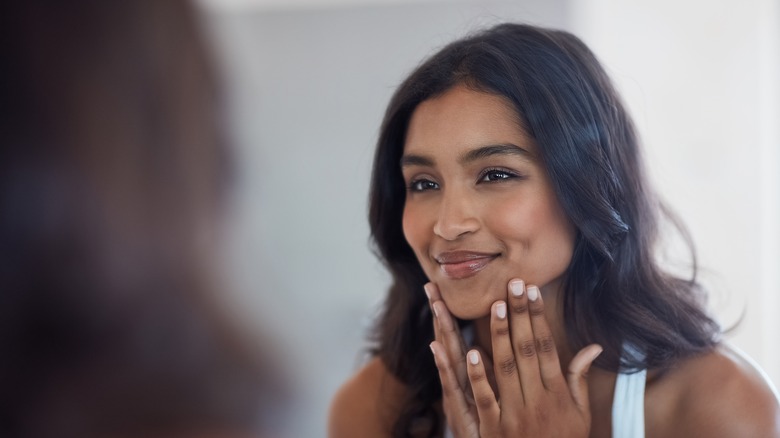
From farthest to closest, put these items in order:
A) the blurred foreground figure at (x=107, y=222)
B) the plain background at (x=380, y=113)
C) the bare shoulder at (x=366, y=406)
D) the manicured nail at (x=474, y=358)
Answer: the plain background at (x=380, y=113) < the bare shoulder at (x=366, y=406) < the manicured nail at (x=474, y=358) < the blurred foreground figure at (x=107, y=222)

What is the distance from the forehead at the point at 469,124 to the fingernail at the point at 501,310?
0.23 metres

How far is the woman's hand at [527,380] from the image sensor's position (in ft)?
3.34

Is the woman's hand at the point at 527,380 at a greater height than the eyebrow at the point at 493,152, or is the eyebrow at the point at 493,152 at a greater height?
the eyebrow at the point at 493,152

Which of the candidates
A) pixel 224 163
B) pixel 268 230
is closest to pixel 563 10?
pixel 268 230

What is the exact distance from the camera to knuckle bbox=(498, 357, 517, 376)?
3.40 ft

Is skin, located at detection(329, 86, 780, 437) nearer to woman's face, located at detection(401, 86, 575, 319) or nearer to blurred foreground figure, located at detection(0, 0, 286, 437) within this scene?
woman's face, located at detection(401, 86, 575, 319)

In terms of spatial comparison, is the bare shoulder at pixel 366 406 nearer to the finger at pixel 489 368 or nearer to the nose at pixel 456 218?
the finger at pixel 489 368

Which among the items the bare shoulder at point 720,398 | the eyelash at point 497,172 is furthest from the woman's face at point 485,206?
the bare shoulder at point 720,398

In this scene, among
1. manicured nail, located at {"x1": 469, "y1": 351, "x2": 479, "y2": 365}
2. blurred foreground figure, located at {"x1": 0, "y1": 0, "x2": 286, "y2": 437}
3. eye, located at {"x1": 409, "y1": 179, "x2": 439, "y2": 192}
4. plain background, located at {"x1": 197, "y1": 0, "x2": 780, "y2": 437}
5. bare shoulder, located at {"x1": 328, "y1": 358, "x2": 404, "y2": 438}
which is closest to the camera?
blurred foreground figure, located at {"x1": 0, "y1": 0, "x2": 286, "y2": 437}

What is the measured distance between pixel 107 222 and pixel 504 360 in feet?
2.46

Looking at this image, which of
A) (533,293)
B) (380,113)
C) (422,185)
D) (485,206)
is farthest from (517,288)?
(380,113)

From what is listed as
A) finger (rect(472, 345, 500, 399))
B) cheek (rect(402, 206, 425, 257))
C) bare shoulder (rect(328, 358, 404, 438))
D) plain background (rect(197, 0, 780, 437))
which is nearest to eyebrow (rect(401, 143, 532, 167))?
cheek (rect(402, 206, 425, 257))

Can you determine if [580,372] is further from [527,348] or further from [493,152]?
[493,152]

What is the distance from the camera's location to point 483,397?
1.02 m
